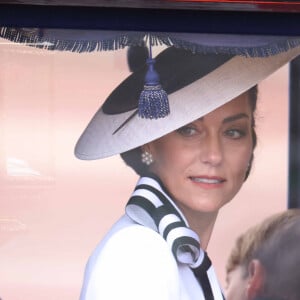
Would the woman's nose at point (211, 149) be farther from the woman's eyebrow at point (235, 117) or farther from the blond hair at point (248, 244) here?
the blond hair at point (248, 244)

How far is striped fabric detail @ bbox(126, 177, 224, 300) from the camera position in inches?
88.2

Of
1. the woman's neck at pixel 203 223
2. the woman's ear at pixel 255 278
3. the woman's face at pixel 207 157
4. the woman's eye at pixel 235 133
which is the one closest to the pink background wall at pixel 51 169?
the woman's face at pixel 207 157

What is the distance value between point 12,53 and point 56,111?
251 mm

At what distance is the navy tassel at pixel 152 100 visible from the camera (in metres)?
2.21

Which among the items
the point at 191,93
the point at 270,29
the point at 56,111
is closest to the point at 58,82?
the point at 56,111

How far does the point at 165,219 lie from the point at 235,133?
40 centimetres

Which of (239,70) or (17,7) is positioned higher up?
(17,7)

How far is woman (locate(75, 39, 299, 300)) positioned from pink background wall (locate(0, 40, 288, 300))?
0.05 meters

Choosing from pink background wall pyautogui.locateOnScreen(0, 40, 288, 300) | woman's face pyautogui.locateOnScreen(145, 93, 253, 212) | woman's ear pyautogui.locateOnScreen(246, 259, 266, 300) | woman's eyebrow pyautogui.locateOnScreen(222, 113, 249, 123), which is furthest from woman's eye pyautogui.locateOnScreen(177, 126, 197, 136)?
woman's ear pyautogui.locateOnScreen(246, 259, 266, 300)

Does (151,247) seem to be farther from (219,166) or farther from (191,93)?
(191,93)

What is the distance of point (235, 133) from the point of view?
2.29 metres

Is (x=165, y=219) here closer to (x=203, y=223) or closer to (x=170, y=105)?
(x=203, y=223)

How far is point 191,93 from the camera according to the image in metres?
2.25

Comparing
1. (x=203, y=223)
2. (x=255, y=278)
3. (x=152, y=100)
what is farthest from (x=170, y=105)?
(x=255, y=278)
